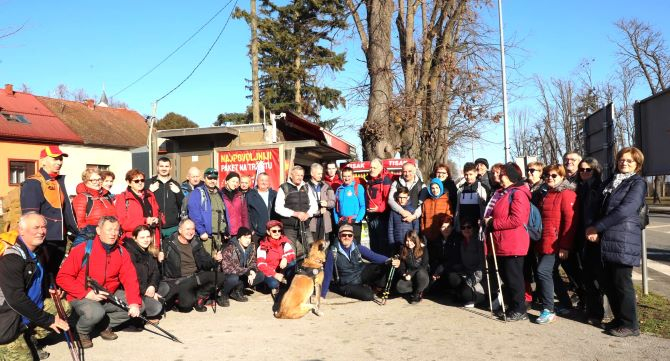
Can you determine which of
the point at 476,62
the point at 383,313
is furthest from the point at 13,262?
the point at 476,62

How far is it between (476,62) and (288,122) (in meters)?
5.23

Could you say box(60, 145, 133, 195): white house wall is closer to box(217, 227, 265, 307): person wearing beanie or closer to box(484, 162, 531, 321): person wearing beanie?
box(217, 227, 265, 307): person wearing beanie

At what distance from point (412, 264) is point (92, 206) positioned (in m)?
4.21

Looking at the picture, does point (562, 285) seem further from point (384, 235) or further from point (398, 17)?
point (398, 17)

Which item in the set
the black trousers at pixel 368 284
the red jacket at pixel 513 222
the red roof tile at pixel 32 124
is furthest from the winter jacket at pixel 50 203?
the red roof tile at pixel 32 124

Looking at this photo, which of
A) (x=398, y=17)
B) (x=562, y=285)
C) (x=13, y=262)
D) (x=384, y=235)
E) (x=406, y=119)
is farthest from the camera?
(x=398, y=17)

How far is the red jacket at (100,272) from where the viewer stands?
5.31m

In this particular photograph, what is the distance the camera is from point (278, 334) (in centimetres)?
566

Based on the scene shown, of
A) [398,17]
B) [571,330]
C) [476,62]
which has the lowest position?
[571,330]

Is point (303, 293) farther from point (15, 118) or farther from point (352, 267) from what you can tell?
point (15, 118)

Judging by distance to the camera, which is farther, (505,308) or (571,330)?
(505,308)

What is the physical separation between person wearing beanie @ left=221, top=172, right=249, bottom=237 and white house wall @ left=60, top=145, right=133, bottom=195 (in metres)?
24.7

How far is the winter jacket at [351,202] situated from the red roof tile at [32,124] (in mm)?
27587

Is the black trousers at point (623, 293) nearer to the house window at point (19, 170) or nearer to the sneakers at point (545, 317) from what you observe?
the sneakers at point (545, 317)
